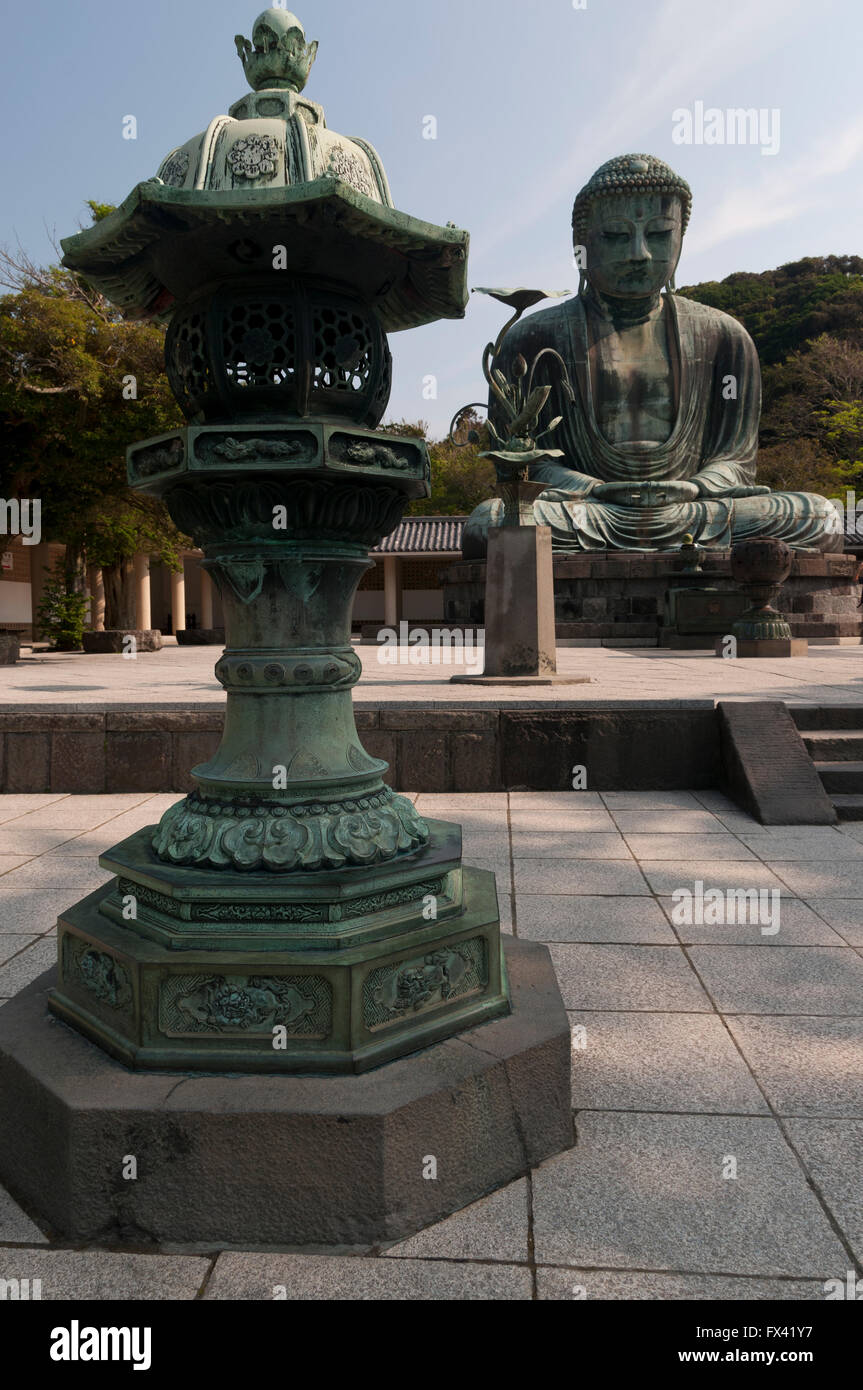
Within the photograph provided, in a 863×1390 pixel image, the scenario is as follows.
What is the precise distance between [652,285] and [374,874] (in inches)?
636

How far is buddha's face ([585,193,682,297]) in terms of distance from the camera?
606 inches

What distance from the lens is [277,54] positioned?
222 cm

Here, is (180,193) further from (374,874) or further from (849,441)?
(849,441)

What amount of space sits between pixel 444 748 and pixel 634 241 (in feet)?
42.9

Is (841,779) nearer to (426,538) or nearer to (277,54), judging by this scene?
(277,54)

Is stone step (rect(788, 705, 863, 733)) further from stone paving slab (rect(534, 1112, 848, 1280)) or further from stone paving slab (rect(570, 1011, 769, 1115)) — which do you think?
stone paving slab (rect(534, 1112, 848, 1280))

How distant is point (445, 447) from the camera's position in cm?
3647

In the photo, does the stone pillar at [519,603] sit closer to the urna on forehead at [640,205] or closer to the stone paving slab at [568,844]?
the stone paving slab at [568,844]

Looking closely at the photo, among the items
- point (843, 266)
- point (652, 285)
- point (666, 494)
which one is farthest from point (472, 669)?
point (843, 266)

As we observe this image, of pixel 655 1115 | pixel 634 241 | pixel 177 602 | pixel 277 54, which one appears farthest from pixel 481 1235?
pixel 177 602

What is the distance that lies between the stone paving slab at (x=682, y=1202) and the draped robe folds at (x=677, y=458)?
43.3 feet

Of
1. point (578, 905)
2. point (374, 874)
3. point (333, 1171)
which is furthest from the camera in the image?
point (578, 905)

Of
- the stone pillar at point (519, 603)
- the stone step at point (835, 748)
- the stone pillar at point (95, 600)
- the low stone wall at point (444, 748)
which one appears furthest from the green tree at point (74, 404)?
the stone step at point (835, 748)

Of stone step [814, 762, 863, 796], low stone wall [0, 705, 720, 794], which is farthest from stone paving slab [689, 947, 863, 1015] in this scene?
low stone wall [0, 705, 720, 794]
